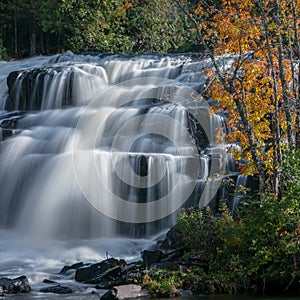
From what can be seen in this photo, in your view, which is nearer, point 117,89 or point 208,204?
point 208,204

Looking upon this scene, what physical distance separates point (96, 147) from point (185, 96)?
3036mm

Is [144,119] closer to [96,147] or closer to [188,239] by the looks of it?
[96,147]

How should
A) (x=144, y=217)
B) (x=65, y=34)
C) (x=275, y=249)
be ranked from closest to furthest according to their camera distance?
(x=275, y=249) < (x=144, y=217) < (x=65, y=34)

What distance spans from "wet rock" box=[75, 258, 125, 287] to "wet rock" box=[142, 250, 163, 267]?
1.35 feet

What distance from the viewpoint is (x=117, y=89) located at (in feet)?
70.5

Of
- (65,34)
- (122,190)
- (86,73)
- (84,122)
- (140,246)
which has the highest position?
(65,34)

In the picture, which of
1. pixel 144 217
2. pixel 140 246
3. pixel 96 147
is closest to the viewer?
pixel 140 246

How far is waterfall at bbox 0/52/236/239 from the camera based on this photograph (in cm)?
1523

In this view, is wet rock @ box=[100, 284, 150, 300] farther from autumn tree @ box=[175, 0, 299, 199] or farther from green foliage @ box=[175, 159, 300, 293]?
autumn tree @ box=[175, 0, 299, 199]

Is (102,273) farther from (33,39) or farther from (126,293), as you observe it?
(33,39)

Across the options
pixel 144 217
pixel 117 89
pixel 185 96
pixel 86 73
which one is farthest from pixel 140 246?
pixel 86 73

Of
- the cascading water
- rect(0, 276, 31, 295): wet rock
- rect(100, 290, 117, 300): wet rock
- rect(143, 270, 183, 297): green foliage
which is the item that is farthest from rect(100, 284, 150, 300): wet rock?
the cascading water

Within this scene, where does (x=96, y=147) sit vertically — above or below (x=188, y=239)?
above

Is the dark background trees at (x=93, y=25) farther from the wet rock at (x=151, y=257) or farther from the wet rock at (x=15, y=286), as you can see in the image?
the wet rock at (x=15, y=286)
